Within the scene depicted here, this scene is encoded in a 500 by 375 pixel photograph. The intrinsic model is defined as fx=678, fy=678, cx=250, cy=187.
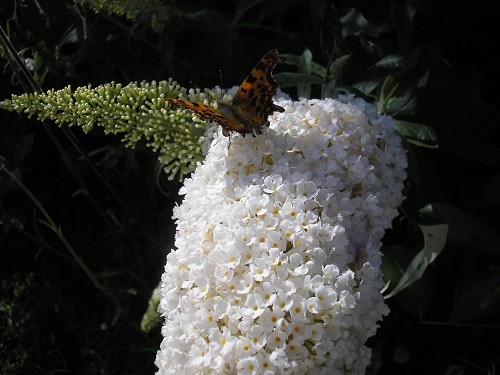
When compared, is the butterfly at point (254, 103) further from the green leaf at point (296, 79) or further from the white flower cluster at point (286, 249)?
the green leaf at point (296, 79)

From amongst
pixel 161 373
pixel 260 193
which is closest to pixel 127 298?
pixel 161 373

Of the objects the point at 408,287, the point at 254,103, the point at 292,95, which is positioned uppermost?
the point at 254,103

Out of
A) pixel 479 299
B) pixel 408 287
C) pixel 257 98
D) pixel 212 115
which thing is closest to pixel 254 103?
pixel 257 98

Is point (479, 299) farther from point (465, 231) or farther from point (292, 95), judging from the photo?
point (292, 95)

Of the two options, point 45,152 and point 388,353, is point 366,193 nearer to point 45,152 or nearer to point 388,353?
point 388,353

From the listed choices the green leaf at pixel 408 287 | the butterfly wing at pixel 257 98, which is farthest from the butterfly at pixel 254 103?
the green leaf at pixel 408 287

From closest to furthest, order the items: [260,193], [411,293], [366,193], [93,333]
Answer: [260,193] < [366,193] < [411,293] < [93,333]

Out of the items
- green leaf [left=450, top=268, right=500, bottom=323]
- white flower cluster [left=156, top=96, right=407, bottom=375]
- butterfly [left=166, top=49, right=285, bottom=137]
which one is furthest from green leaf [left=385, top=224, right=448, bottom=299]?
butterfly [left=166, top=49, right=285, bottom=137]
